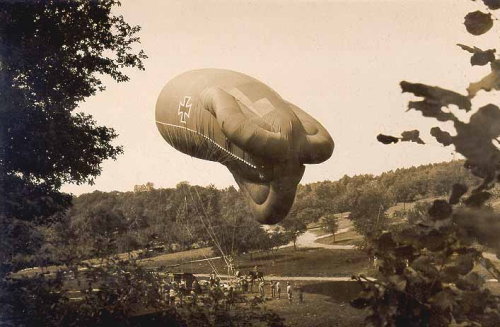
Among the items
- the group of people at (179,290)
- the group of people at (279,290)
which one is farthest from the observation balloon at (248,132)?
the group of people at (279,290)

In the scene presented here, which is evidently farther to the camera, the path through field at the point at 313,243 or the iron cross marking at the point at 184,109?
the path through field at the point at 313,243

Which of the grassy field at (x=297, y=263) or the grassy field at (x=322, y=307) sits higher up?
the grassy field at (x=297, y=263)

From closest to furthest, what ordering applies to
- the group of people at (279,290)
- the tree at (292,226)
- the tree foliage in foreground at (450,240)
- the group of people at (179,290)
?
the tree foliage in foreground at (450,240)
the group of people at (179,290)
the group of people at (279,290)
the tree at (292,226)

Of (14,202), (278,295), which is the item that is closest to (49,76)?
(14,202)

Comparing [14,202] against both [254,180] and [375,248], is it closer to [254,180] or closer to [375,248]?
[254,180]

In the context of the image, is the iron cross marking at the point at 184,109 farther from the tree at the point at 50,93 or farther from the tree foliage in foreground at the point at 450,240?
the tree foliage in foreground at the point at 450,240

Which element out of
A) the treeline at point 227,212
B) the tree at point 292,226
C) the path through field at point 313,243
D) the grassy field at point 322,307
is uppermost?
A: the treeline at point 227,212

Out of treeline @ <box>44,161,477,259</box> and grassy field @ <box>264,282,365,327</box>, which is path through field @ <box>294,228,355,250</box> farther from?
grassy field @ <box>264,282,365,327</box>
